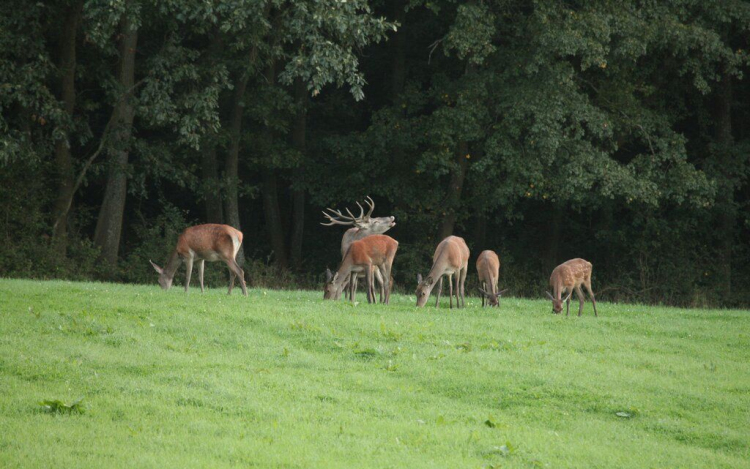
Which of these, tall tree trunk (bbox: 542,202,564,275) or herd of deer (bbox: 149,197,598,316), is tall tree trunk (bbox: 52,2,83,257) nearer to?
herd of deer (bbox: 149,197,598,316)

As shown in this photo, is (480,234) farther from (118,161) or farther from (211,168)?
(118,161)

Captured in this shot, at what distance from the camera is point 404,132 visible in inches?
1093

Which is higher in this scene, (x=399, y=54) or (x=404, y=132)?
(x=399, y=54)

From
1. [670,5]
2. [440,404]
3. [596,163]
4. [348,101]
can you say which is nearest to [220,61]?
[348,101]

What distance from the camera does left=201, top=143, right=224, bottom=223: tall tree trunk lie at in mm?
27156

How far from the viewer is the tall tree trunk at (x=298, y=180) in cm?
2961

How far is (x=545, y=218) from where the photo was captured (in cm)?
3114

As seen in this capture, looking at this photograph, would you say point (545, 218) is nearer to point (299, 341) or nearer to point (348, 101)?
point (348, 101)

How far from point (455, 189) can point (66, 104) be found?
34.4 ft

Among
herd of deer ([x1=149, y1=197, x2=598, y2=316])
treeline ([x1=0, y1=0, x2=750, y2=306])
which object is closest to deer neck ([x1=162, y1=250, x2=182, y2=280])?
herd of deer ([x1=149, y1=197, x2=598, y2=316])

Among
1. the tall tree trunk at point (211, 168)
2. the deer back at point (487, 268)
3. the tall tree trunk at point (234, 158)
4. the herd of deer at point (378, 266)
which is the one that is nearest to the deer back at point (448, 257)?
the herd of deer at point (378, 266)

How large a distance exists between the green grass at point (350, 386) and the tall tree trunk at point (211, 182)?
1126cm

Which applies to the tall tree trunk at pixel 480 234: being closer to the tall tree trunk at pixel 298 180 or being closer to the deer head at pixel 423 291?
the tall tree trunk at pixel 298 180

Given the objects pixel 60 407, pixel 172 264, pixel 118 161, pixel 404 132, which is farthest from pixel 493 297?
pixel 118 161
